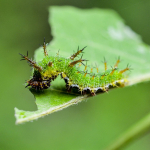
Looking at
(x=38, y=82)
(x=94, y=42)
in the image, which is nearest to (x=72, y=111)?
(x=94, y=42)

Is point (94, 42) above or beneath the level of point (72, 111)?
above

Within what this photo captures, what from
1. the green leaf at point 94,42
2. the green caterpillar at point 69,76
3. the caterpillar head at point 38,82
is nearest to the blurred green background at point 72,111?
the green leaf at point 94,42

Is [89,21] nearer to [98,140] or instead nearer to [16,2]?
[98,140]

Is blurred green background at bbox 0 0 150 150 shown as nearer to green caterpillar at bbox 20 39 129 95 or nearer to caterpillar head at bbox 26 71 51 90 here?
green caterpillar at bbox 20 39 129 95

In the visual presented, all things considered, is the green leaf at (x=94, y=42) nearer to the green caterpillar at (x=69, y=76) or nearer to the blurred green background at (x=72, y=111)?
the green caterpillar at (x=69, y=76)

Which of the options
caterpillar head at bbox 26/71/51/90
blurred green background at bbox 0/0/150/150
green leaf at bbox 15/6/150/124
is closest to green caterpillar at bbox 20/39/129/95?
caterpillar head at bbox 26/71/51/90

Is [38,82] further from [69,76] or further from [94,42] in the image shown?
[94,42]
